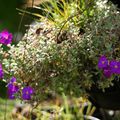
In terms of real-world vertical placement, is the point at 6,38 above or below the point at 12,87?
above

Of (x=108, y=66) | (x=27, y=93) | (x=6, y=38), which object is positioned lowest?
(x=27, y=93)

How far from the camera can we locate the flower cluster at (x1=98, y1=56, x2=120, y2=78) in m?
1.69

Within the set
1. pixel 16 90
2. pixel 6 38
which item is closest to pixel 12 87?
pixel 16 90

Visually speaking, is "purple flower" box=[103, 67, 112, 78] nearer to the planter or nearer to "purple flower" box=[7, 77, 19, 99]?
the planter

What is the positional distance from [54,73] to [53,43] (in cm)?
13

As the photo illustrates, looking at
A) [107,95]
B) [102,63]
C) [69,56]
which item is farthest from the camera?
[107,95]

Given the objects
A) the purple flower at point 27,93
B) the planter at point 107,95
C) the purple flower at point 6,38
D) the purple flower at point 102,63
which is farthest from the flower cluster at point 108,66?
the purple flower at point 6,38

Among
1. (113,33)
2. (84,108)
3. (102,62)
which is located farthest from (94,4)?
(84,108)

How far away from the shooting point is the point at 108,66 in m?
1.72

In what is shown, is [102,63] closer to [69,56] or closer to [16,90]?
[69,56]

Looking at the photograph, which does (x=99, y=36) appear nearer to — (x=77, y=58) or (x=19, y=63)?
(x=77, y=58)

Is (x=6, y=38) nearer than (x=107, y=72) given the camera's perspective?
No

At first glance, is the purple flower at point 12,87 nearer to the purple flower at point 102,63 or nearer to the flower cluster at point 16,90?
the flower cluster at point 16,90

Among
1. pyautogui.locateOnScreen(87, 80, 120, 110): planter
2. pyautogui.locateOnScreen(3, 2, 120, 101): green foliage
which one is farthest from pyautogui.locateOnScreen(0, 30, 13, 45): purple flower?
pyautogui.locateOnScreen(87, 80, 120, 110): planter
